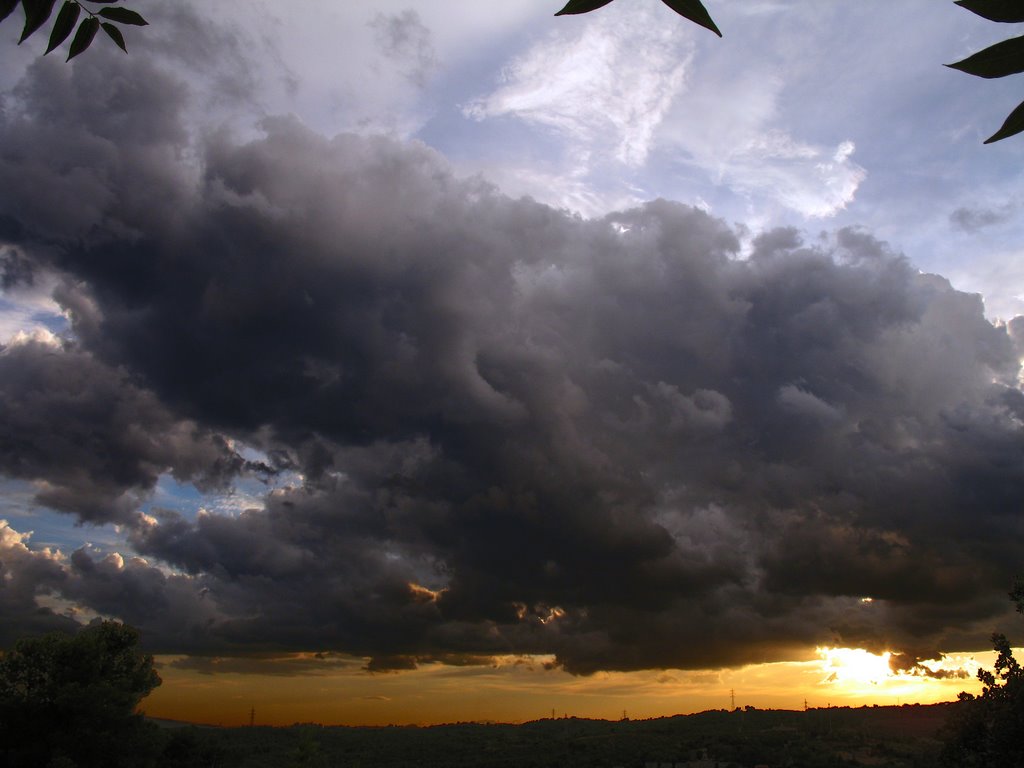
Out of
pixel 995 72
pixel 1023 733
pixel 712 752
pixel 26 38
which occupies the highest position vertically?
pixel 26 38

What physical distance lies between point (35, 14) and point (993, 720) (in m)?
41.3

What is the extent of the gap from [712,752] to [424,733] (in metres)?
115

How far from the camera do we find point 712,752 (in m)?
93.8

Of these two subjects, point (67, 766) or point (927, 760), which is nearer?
point (67, 766)

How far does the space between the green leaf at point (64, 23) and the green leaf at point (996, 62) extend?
2.34 m

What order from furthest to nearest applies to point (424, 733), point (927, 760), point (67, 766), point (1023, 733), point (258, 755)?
1. point (424, 733)
2. point (258, 755)
3. point (927, 760)
4. point (67, 766)
5. point (1023, 733)

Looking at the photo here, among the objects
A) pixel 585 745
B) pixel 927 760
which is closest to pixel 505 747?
pixel 585 745

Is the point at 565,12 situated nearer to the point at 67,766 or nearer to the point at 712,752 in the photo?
the point at 67,766

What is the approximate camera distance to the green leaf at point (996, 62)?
160 cm

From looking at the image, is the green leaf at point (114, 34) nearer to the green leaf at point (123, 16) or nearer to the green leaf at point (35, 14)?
the green leaf at point (123, 16)

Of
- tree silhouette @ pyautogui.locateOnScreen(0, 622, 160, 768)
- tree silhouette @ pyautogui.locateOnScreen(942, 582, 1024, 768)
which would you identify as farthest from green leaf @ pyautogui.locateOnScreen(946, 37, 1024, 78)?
tree silhouette @ pyautogui.locateOnScreen(0, 622, 160, 768)

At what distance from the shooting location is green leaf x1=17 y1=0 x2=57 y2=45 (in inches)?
78.1

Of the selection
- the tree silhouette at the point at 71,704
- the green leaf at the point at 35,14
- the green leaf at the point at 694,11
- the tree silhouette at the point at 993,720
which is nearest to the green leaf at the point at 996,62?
the green leaf at the point at 694,11

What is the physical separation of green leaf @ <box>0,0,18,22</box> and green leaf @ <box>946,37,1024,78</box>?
2307mm
